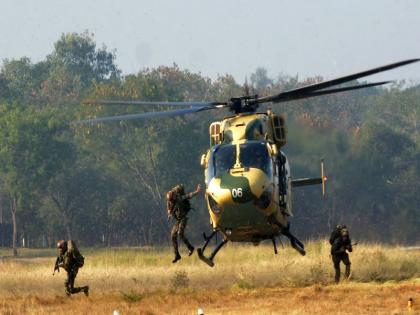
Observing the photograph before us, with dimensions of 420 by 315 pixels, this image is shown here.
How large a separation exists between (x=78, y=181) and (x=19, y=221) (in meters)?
5.61

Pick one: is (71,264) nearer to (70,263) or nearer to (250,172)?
(70,263)

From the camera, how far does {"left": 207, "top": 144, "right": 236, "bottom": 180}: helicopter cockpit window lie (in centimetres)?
2488

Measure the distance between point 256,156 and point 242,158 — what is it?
35 centimetres

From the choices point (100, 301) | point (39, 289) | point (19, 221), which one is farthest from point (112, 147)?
point (100, 301)

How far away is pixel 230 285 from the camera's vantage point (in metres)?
30.7

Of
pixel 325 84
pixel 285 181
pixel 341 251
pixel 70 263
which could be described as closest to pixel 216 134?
pixel 285 181

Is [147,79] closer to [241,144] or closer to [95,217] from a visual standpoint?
[95,217]

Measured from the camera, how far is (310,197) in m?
76.1

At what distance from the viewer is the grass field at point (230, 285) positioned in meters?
23.0

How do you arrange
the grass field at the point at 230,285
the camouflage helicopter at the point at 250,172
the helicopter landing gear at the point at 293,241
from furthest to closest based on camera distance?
1. the helicopter landing gear at the point at 293,241
2. the camouflage helicopter at the point at 250,172
3. the grass field at the point at 230,285

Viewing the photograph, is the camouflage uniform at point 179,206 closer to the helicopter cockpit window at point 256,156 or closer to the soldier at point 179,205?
the soldier at point 179,205

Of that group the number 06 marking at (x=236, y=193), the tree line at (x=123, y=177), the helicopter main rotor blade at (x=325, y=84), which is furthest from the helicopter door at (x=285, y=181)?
the tree line at (x=123, y=177)

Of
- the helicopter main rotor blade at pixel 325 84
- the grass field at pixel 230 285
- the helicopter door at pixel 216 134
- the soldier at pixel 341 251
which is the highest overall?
the helicopter main rotor blade at pixel 325 84

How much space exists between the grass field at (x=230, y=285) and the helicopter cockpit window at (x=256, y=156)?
3.22 meters
